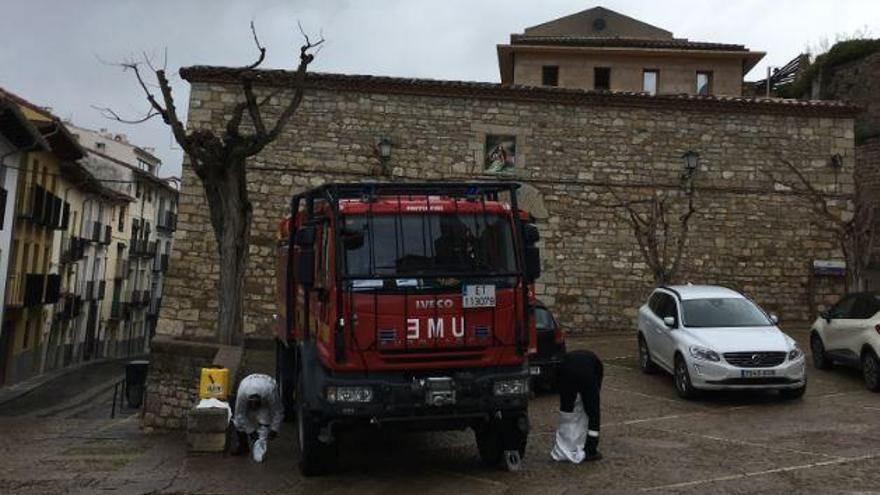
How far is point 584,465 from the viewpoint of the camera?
7684mm

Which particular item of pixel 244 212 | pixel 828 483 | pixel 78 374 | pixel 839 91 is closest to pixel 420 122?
pixel 244 212

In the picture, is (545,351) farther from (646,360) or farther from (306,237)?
(306,237)

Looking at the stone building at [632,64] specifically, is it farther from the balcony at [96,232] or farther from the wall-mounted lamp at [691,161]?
the balcony at [96,232]

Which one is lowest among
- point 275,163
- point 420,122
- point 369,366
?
point 369,366

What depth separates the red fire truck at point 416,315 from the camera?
674 centimetres

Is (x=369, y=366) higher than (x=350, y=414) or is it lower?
higher

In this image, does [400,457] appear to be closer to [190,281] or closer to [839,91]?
[190,281]

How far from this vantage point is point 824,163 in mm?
21078

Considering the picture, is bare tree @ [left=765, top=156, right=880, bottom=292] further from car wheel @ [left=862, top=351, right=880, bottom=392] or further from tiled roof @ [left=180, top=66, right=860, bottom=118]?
car wheel @ [left=862, top=351, right=880, bottom=392]

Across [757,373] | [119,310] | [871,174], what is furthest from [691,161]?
[119,310]

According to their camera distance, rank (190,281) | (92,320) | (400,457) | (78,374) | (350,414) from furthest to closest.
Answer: (92,320) < (78,374) < (190,281) < (400,457) < (350,414)

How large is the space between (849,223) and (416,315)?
53.5ft

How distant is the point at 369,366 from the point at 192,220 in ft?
48.0

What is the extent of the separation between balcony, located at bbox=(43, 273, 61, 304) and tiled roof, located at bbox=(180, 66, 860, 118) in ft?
60.5
